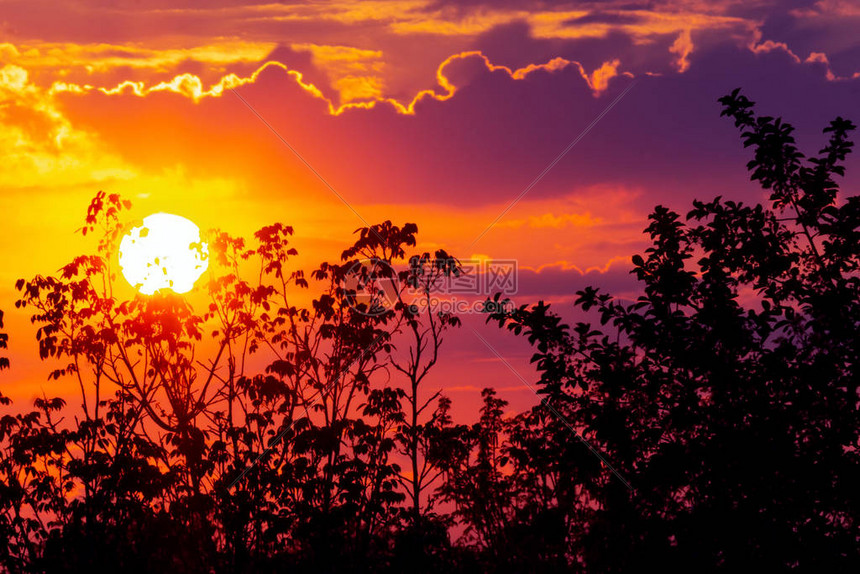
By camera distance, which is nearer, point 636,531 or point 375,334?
point 636,531

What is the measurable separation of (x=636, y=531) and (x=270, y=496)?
9376 millimetres

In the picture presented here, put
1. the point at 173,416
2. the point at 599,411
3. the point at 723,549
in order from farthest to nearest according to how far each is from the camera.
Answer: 1. the point at 173,416
2. the point at 599,411
3. the point at 723,549

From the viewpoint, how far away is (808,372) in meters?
9.52

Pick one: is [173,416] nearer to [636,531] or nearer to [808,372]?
[636,531]

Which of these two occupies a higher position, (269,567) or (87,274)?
(87,274)

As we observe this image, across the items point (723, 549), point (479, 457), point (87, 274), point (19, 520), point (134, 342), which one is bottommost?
point (723, 549)

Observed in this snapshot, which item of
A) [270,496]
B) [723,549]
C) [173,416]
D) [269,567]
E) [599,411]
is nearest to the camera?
[723,549]

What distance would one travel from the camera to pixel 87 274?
1947 centimetres

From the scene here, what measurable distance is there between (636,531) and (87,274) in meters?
14.6

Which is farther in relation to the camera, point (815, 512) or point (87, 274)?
point (87, 274)

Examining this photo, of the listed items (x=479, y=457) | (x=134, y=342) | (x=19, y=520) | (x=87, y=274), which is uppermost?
(x=87, y=274)

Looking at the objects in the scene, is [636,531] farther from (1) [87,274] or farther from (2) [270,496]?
(1) [87,274]

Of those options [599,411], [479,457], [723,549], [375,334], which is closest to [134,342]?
[375,334]

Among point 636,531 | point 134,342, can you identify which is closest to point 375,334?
point 134,342
